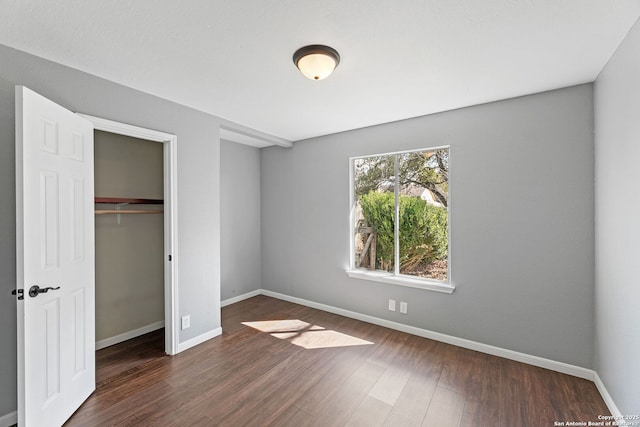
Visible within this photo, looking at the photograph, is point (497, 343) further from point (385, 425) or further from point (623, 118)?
point (623, 118)

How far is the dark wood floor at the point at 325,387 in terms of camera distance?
1.91 m

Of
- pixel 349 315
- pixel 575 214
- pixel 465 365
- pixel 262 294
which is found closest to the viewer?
pixel 575 214

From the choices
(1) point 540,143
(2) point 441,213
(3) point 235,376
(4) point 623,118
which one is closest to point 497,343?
(2) point 441,213

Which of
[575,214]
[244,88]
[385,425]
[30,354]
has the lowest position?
[385,425]

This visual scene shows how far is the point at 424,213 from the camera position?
3.23 m

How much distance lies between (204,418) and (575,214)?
3.36 meters

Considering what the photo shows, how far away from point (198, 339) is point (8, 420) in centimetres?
137

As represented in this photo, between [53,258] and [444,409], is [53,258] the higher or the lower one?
the higher one

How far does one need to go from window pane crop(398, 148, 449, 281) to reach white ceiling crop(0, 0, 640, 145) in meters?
0.78

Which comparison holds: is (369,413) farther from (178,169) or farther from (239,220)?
(239,220)

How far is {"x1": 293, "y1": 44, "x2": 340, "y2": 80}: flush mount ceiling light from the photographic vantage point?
1.80 metres

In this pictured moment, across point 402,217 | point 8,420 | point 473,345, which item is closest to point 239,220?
point 402,217

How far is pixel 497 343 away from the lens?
2711 mm

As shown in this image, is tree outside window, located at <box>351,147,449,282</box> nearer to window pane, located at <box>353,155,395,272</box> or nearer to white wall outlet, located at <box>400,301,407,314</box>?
window pane, located at <box>353,155,395,272</box>
